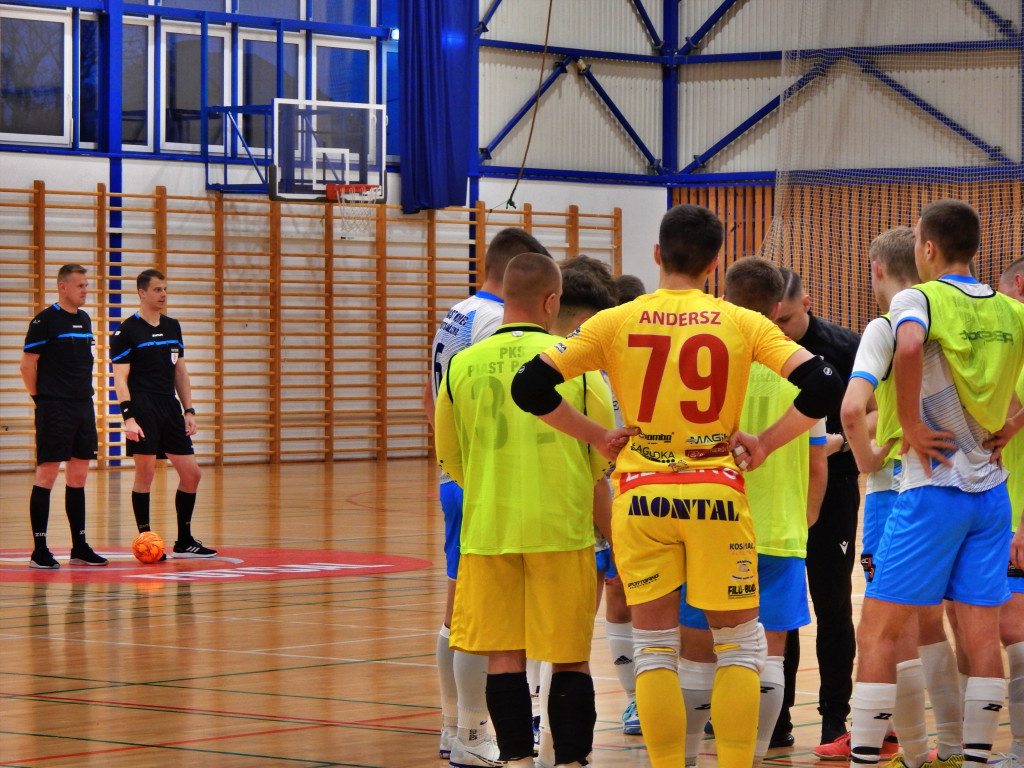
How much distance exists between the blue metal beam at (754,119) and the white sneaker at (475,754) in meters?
18.4

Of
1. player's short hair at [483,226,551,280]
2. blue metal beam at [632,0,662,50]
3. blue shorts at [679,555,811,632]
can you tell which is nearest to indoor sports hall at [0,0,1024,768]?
blue metal beam at [632,0,662,50]

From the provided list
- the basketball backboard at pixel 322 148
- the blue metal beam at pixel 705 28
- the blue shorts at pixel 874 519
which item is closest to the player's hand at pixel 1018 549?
the blue shorts at pixel 874 519

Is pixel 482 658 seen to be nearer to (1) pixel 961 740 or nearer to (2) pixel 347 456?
(1) pixel 961 740

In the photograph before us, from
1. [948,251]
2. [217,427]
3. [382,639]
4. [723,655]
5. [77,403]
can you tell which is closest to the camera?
[723,655]

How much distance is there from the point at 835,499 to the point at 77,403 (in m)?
6.08

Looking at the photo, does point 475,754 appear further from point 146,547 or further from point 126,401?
point 126,401

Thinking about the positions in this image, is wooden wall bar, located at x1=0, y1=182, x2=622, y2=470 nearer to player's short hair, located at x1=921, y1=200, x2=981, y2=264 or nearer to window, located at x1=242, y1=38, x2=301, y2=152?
window, located at x1=242, y1=38, x2=301, y2=152

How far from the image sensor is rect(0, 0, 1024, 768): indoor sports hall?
18.0 meters

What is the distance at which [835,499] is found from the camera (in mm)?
5441

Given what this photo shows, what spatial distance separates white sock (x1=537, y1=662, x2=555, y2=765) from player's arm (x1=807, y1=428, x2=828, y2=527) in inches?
41.4

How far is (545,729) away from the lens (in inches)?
186

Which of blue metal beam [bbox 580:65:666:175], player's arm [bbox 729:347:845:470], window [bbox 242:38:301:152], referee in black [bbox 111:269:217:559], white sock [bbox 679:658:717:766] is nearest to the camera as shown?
player's arm [bbox 729:347:845:470]

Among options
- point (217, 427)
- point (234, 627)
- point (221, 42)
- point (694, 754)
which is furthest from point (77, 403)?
point (221, 42)

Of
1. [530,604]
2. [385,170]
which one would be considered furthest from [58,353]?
[385,170]
